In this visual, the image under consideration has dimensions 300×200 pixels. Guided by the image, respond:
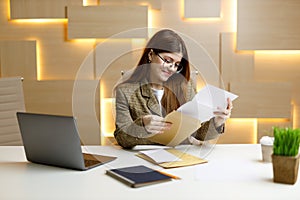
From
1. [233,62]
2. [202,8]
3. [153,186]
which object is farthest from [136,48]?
[153,186]

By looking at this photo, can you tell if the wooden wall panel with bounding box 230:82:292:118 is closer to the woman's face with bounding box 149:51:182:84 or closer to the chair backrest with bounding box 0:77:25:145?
the woman's face with bounding box 149:51:182:84

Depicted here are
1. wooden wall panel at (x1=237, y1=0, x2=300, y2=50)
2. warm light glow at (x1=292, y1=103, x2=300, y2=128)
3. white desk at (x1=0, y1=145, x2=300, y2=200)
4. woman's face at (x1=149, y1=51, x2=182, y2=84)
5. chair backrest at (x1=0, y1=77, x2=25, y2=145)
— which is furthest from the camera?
warm light glow at (x1=292, y1=103, x2=300, y2=128)

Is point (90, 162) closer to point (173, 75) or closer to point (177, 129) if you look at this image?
point (177, 129)

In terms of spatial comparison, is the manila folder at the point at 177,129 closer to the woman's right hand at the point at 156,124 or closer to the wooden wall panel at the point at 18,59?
the woman's right hand at the point at 156,124

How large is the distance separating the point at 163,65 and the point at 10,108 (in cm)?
111

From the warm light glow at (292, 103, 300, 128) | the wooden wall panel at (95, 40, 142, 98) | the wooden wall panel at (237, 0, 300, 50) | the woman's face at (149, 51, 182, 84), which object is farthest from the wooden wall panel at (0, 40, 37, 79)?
the warm light glow at (292, 103, 300, 128)

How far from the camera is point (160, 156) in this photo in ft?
5.66

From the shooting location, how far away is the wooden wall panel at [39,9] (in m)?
3.21

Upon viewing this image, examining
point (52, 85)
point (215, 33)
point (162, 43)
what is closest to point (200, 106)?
point (162, 43)

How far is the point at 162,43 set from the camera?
218 centimetres

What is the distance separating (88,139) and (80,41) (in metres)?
0.80

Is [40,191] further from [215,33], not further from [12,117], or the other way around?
[215,33]

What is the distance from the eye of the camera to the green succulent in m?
1.40

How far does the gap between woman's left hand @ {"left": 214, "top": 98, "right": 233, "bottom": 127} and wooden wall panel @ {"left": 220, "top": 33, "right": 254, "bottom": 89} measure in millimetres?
1377
